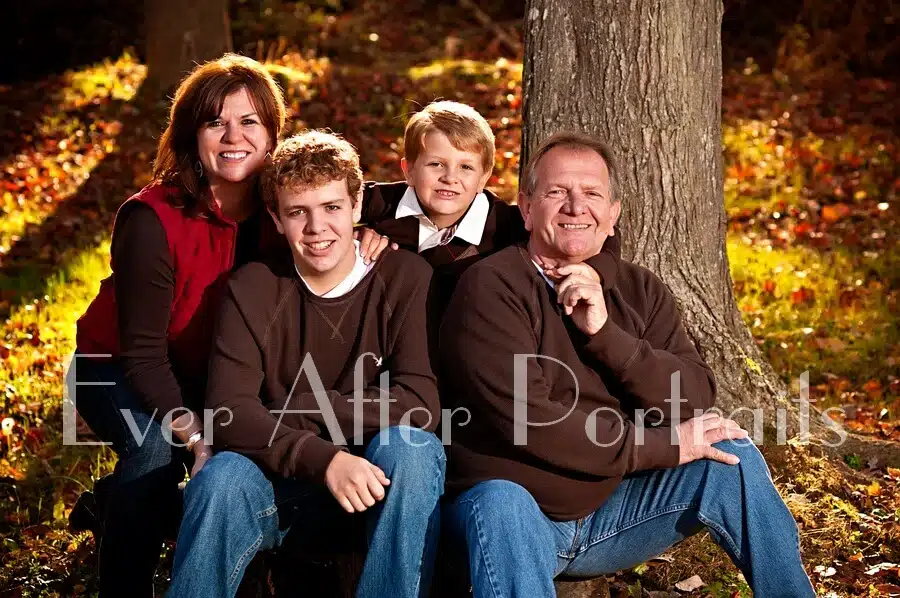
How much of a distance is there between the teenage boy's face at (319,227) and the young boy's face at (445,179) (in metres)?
0.50

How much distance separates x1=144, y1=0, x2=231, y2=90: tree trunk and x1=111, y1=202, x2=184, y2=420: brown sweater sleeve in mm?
7540

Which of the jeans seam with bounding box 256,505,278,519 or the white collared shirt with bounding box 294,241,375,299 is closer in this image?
the jeans seam with bounding box 256,505,278,519

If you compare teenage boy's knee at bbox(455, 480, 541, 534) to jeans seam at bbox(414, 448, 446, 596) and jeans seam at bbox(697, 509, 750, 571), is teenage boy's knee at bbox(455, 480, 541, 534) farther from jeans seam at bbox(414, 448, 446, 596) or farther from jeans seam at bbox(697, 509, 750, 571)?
jeans seam at bbox(697, 509, 750, 571)

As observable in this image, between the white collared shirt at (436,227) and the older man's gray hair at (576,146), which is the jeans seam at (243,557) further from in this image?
the older man's gray hair at (576,146)

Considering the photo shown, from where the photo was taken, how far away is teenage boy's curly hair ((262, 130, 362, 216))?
350cm

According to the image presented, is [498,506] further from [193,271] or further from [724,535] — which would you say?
[193,271]

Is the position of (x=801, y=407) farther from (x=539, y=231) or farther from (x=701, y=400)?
(x=539, y=231)

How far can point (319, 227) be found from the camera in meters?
3.47

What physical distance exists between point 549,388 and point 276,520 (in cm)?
98

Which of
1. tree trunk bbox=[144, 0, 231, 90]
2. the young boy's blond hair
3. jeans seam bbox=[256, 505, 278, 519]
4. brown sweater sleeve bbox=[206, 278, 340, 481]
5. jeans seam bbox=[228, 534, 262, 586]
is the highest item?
tree trunk bbox=[144, 0, 231, 90]

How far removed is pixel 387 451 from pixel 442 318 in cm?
54

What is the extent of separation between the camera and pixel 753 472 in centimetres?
328

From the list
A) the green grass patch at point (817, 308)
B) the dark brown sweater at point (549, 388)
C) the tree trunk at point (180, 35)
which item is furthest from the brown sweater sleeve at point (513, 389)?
the tree trunk at point (180, 35)

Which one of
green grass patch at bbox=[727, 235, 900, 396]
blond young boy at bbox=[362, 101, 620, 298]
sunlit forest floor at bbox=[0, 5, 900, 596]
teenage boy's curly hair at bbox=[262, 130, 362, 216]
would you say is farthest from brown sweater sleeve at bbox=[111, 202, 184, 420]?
green grass patch at bbox=[727, 235, 900, 396]
